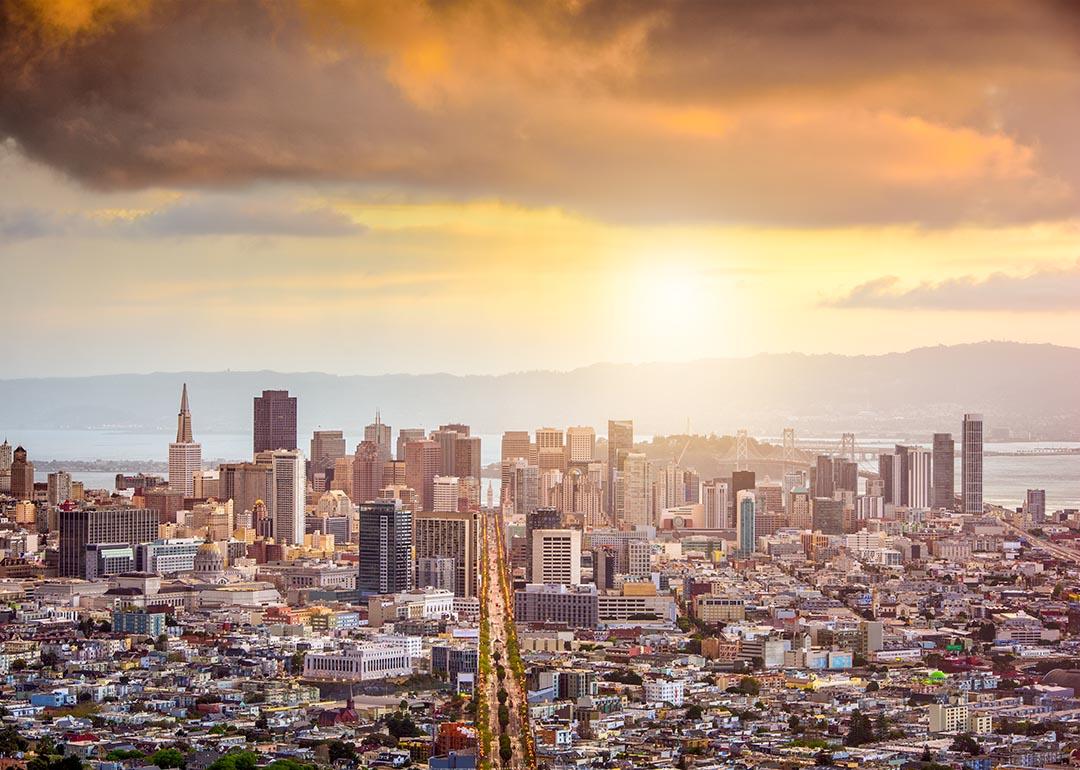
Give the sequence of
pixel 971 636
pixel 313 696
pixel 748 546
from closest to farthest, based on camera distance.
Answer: pixel 313 696 → pixel 971 636 → pixel 748 546

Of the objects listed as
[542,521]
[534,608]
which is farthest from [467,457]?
[534,608]

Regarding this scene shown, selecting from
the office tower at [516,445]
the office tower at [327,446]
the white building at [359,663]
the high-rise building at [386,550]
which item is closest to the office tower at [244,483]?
the office tower at [327,446]

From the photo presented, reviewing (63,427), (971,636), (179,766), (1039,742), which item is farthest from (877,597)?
(63,427)

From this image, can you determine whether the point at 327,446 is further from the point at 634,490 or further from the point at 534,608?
the point at 534,608

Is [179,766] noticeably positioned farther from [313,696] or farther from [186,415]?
[186,415]

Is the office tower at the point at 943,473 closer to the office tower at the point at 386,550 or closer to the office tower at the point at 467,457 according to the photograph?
the office tower at the point at 467,457

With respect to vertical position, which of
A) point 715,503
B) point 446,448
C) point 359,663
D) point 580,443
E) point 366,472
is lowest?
point 359,663
